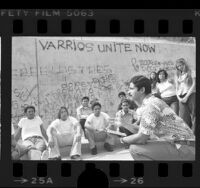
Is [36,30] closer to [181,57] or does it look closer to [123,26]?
[123,26]

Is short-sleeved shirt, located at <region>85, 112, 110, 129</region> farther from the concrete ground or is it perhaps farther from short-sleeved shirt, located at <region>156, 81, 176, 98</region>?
short-sleeved shirt, located at <region>156, 81, 176, 98</region>

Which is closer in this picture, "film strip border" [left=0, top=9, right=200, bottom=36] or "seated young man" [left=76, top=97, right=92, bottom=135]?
"film strip border" [left=0, top=9, right=200, bottom=36]

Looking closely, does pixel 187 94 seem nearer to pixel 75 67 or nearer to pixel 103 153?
pixel 103 153

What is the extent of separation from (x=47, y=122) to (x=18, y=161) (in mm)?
574

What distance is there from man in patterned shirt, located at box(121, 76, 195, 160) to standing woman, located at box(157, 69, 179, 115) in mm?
54

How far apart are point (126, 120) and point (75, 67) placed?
87 cm

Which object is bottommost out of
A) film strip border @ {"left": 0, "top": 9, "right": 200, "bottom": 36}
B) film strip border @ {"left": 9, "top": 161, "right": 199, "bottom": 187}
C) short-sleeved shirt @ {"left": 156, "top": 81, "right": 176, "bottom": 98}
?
film strip border @ {"left": 9, "top": 161, "right": 199, "bottom": 187}

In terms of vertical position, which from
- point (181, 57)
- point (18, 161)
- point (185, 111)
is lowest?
point (18, 161)

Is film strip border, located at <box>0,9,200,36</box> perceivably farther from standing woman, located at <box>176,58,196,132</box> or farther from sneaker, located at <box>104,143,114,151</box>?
sneaker, located at <box>104,143,114,151</box>

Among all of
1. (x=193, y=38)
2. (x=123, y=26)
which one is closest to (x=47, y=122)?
(x=123, y=26)

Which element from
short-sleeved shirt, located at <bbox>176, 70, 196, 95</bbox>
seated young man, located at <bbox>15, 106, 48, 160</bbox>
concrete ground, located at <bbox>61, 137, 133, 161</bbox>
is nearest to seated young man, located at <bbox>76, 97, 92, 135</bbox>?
concrete ground, located at <bbox>61, 137, 133, 161</bbox>

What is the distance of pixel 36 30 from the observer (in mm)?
7805

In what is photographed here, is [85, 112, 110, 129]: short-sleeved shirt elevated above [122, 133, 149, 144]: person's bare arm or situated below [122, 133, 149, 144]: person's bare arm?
above

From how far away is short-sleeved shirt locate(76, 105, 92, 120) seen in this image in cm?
786
